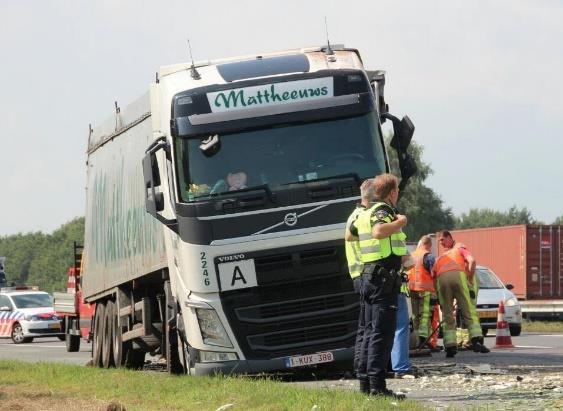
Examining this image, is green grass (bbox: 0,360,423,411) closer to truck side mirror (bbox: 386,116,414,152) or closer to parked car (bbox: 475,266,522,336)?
truck side mirror (bbox: 386,116,414,152)

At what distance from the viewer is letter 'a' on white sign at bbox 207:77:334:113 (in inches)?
574

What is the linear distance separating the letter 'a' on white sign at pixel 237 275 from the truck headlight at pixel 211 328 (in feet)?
1.13

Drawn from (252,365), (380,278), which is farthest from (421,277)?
(380,278)

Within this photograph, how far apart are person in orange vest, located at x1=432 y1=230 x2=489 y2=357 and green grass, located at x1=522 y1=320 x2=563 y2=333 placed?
561 inches

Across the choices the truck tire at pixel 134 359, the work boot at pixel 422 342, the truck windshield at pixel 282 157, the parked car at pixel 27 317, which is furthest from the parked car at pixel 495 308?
the truck windshield at pixel 282 157

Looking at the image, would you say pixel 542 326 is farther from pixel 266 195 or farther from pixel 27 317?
pixel 266 195

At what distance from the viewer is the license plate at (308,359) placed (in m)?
14.5

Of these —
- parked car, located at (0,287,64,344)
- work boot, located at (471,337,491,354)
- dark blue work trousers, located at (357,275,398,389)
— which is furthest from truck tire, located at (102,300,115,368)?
parked car, located at (0,287,64,344)

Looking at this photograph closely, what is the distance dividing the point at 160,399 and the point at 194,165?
271cm

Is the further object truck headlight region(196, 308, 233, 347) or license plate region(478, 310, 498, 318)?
license plate region(478, 310, 498, 318)

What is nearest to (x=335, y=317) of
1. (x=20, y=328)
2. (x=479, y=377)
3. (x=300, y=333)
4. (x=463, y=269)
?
(x=300, y=333)

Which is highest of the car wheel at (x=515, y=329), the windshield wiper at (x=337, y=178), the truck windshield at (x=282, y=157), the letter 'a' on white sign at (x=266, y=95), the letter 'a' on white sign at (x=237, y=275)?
the letter 'a' on white sign at (x=266, y=95)

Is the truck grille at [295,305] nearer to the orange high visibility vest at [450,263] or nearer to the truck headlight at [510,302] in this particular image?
the orange high visibility vest at [450,263]

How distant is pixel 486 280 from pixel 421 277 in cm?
1085
